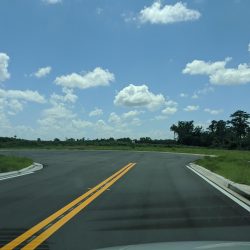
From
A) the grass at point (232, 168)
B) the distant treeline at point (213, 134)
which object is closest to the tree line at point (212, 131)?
the distant treeline at point (213, 134)

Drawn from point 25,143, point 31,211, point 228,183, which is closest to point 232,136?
point 25,143

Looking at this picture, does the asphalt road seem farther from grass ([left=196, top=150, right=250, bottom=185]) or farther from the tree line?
the tree line

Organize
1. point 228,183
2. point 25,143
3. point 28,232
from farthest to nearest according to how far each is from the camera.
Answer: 1. point 25,143
2. point 228,183
3. point 28,232

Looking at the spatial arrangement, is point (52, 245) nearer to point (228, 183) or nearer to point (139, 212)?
point (139, 212)

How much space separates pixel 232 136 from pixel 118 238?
14092cm

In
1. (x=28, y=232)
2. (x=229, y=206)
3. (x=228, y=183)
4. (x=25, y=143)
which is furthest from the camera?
(x=25, y=143)

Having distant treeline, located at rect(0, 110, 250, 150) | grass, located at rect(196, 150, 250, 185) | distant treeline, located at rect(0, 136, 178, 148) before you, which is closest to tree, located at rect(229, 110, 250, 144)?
distant treeline, located at rect(0, 110, 250, 150)

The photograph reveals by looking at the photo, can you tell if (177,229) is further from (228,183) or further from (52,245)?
(228,183)

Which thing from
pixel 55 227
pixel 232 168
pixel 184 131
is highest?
pixel 184 131

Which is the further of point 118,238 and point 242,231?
point 242,231

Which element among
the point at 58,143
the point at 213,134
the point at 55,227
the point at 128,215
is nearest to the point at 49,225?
the point at 55,227

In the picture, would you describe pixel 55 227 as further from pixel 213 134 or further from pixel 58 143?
pixel 213 134

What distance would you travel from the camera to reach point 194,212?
1249 centimetres

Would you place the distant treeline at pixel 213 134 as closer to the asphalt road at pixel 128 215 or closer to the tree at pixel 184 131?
the tree at pixel 184 131
